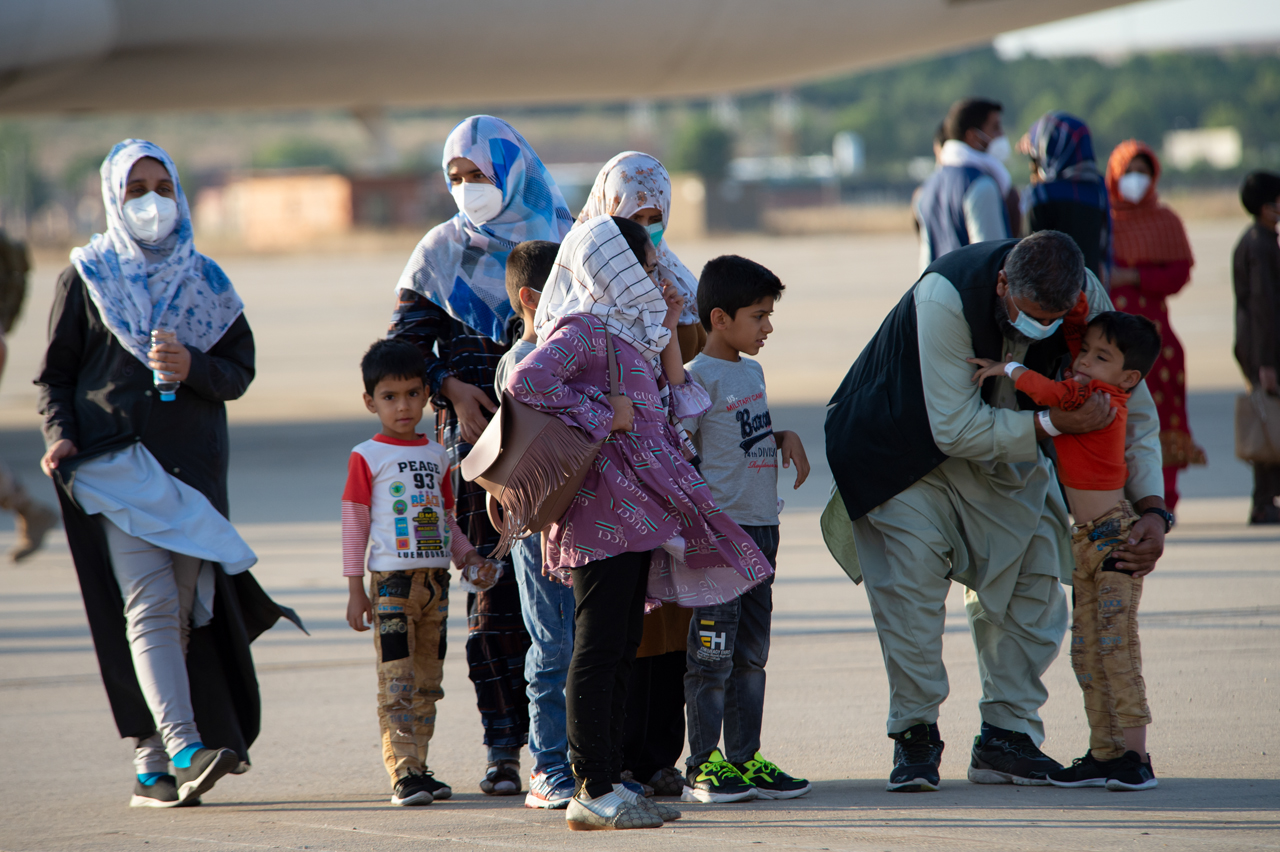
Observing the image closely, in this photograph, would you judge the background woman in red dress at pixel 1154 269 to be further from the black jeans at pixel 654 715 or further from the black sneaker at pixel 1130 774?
the black jeans at pixel 654 715

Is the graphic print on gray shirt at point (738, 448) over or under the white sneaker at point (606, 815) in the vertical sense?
over

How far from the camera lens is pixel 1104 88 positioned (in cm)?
12212

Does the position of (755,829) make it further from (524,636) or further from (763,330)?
(763,330)

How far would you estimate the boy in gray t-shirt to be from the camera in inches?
142

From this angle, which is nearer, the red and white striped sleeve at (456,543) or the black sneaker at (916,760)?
the black sneaker at (916,760)

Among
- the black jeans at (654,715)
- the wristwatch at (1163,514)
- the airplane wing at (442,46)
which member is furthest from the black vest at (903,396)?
the airplane wing at (442,46)

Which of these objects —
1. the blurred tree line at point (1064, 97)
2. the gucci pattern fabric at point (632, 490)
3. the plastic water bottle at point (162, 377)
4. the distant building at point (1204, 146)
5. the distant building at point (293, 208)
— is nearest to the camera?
the gucci pattern fabric at point (632, 490)

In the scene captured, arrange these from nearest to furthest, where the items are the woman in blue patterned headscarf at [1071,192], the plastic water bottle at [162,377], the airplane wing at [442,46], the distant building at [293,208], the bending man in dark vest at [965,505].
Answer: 1. the bending man in dark vest at [965,505]
2. the plastic water bottle at [162,377]
3. the woman in blue patterned headscarf at [1071,192]
4. the airplane wing at [442,46]
5. the distant building at [293,208]

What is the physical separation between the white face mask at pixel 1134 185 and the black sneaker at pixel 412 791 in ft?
17.4

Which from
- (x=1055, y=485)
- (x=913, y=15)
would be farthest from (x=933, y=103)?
(x=1055, y=485)

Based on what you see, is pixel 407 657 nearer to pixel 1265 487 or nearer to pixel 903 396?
pixel 903 396

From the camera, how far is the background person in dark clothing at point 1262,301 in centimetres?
728

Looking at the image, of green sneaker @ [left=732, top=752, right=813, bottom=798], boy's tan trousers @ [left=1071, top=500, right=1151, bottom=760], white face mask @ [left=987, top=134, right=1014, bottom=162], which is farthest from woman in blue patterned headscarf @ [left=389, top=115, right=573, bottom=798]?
white face mask @ [left=987, top=134, right=1014, bottom=162]

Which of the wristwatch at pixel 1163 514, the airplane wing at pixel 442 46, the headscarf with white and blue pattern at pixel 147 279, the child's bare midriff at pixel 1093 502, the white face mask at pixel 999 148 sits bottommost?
the wristwatch at pixel 1163 514
